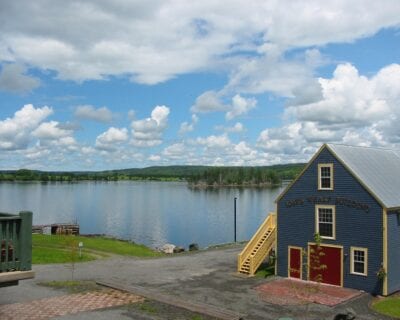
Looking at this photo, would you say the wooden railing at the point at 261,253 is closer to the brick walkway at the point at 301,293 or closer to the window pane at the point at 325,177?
the brick walkway at the point at 301,293

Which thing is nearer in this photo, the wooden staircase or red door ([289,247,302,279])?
red door ([289,247,302,279])

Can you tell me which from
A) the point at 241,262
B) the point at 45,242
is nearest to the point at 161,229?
the point at 45,242

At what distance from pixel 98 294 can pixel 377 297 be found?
569 inches

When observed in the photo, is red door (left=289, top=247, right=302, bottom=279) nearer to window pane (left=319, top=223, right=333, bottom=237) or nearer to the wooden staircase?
window pane (left=319, top=223, right=333, bottom=237)

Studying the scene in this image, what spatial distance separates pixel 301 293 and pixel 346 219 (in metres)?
5.29

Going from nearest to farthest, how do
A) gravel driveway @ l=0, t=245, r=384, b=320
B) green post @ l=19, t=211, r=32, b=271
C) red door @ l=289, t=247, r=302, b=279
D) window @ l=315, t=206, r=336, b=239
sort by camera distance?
green post @ l=19, t=211, r=32, b=271 → gravel driveway @ l=0, t=245, r=384, b=320 → window @ l=315, t=206, r=336, b=239 → red door @ l=289, t=247, r=302, b=279

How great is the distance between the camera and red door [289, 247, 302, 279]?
2955 cm

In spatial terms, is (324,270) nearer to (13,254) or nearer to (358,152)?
(358,152)

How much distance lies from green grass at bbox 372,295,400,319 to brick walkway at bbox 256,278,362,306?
1462 mm

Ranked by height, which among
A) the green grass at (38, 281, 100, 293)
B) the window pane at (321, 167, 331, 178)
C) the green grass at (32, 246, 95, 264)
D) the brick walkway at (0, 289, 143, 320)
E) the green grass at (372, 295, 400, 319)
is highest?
the window pane at (321, 167, 331, 178)

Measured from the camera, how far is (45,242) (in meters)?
45.2

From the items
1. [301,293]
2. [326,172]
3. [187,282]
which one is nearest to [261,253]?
[187,282]

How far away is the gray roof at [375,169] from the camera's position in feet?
88.0

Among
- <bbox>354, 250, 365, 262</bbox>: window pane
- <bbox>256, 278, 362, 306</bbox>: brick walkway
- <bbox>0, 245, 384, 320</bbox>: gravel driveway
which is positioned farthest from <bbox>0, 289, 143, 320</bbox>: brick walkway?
<bbox>354, 250, 365, 262</bbox>: window pane
